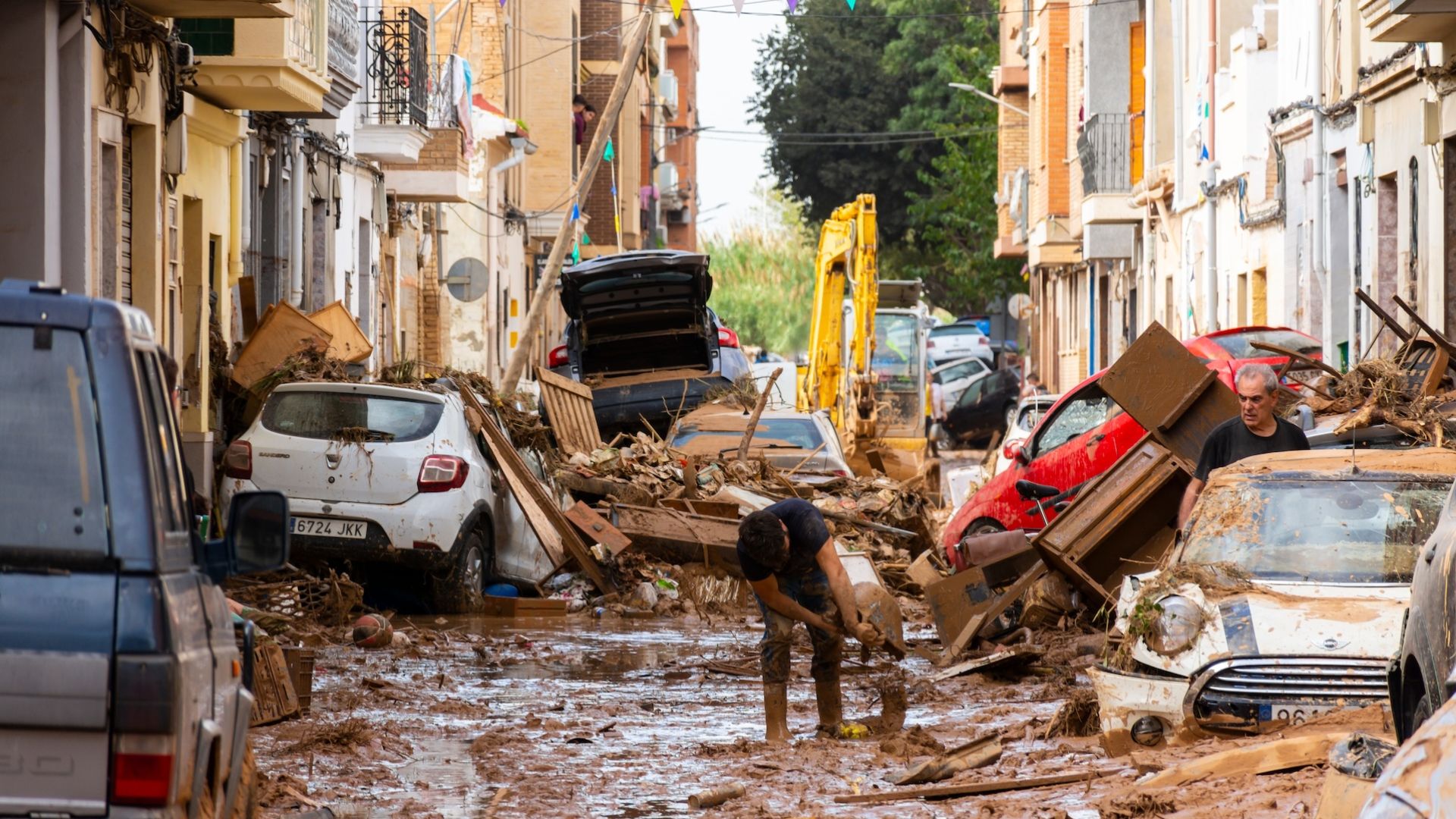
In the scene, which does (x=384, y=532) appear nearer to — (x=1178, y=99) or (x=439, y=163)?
(x=439, y=163)

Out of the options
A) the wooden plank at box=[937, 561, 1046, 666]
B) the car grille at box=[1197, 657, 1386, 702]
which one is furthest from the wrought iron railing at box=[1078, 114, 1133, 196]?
the car grille at box=[1197, 657, 1386, 702]

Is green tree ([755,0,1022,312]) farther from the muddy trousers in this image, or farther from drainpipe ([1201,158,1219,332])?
the muddy trousers

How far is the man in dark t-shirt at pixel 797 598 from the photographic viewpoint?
9555mm

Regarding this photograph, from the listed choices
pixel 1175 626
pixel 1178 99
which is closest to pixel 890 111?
pixel 1178 99

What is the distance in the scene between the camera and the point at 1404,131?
18984mm

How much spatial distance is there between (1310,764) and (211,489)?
1153 cm

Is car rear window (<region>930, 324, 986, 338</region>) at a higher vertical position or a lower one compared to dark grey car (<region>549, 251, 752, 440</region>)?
higher

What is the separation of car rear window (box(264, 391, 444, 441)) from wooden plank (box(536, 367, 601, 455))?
18.9 ft

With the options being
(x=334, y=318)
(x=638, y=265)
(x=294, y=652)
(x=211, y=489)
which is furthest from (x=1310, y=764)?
(x=638, y=265)

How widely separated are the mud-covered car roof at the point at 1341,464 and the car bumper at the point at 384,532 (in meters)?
6.67

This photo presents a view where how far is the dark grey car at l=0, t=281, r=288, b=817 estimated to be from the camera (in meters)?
4.30

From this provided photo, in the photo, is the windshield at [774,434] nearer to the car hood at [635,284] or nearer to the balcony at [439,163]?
the car hood at [635,284]

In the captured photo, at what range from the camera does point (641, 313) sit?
25219mm

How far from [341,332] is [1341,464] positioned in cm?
1125
